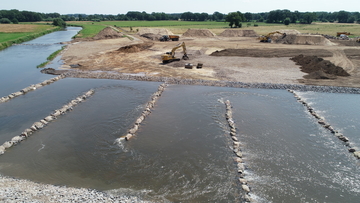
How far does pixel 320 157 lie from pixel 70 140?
12985 mm

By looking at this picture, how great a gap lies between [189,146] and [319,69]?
815 inches

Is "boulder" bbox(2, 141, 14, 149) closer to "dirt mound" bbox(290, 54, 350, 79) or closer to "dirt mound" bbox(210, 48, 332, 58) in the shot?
"dirt mound" bbox(290, 54, 350, 79)

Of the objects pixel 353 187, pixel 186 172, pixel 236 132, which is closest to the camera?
pixel 353 187

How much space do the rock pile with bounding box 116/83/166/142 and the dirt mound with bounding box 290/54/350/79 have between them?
1515 cm

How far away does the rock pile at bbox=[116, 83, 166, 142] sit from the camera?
13.6 meters

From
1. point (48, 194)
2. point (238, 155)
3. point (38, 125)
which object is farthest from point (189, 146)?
point (38, 125)

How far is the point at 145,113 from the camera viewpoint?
16562 mm

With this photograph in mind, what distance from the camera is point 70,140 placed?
523 inches

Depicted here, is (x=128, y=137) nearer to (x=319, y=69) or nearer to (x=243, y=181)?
(x=243, y=181)

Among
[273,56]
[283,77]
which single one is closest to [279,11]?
[273,56]

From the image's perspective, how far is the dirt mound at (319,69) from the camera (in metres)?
24.6

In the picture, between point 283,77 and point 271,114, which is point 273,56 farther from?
point 271,114

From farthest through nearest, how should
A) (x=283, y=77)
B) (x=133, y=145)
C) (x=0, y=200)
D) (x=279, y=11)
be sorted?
1. (x=279, y=11)
2. (x=283, y=77)
3. (x=133, y=145)
4. (x=0, y=200)

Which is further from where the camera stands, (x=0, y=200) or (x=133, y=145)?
(x=133, y=145)
